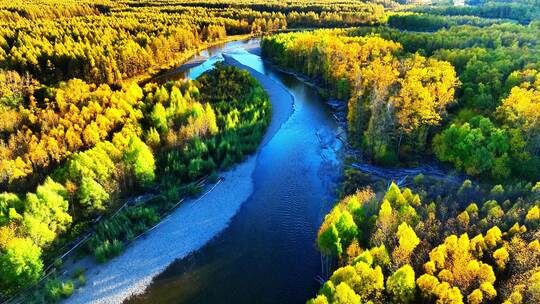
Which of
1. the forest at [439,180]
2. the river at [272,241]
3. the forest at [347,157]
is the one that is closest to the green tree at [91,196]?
the forest at [347,157]

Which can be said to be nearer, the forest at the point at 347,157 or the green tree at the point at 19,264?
the forest at the point at 347,157

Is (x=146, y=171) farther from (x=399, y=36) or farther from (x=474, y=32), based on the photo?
(x=474, y=32)

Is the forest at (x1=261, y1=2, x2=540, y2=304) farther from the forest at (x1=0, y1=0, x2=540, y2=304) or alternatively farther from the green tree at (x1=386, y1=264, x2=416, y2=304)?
the forest at (x1=0, y1=0, x2=540, y2=304)

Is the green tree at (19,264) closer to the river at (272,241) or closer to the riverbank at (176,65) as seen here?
the river at (272,241)

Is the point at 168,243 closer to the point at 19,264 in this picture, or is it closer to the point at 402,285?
the point at 19,264

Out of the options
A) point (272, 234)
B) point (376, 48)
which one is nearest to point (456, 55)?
point (376, 48)
